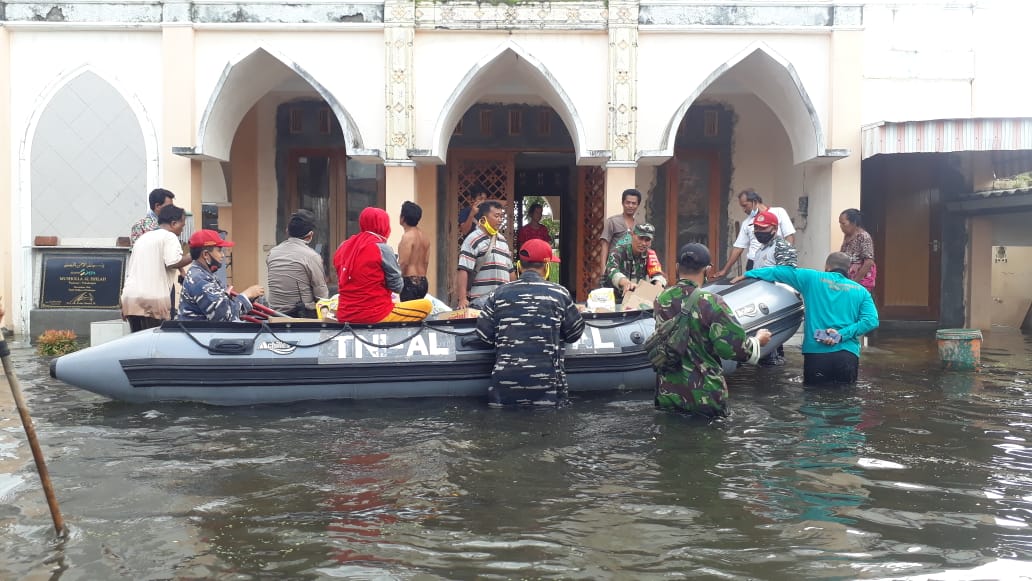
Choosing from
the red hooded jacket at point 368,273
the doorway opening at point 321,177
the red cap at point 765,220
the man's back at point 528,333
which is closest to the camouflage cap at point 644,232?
the red cap at point 765,220

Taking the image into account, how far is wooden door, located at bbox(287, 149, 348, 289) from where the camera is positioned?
42.7 feet

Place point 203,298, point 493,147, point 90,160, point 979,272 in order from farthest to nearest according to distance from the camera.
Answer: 1. point 493,147
2. point 979,272
3. point 90,160
4. point 203,298

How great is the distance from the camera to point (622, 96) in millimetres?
10406

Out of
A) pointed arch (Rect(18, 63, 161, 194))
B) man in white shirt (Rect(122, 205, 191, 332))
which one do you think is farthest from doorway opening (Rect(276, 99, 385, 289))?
man in white shirt (Rect(122, 205, 191, 332))

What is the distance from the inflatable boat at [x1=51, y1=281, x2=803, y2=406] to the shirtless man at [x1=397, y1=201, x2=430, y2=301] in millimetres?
974

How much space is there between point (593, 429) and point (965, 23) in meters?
8.22

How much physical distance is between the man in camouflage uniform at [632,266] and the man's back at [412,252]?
171 cm

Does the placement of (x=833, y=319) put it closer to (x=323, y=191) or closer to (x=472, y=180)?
(x=472, y=180)

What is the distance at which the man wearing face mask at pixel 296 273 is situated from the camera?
23.9 feet

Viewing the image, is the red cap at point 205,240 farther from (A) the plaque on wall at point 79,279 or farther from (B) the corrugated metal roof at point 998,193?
(B) the corrugated metal roof at point 998,193

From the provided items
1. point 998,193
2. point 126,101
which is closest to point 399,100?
point 126,101

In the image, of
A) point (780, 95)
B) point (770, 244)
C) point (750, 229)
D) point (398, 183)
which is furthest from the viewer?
point (780, 95)

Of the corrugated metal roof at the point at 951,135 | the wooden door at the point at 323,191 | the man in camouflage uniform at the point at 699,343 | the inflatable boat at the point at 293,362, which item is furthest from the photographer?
the wooden door at the point at 323,191

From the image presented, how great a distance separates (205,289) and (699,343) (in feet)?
12.3
